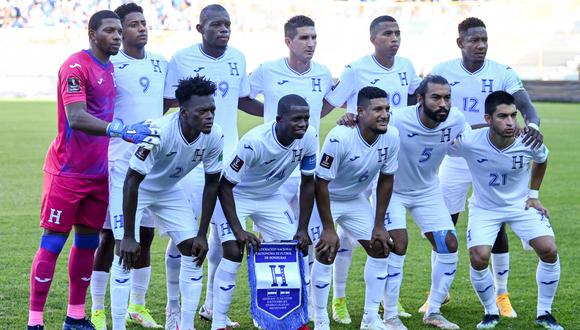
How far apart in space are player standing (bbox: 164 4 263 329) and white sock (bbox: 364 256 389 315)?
4.26 feet

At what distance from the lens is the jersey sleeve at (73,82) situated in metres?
6.86

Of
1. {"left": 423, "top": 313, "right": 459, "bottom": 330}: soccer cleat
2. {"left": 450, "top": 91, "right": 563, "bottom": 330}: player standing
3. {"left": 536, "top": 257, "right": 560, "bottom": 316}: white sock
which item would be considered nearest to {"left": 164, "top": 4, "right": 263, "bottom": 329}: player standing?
{"left": 423, "top": 313, "right": 459, "bottom": 330}: soccer cleat

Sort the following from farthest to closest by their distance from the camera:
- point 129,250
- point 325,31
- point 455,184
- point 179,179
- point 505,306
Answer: point 325,31 < point 455,184 < point 505,306 < point 179,179 < point 129,250

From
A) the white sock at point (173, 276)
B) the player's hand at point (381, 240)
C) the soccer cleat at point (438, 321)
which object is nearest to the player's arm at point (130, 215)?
the white sock at point (173, 276)

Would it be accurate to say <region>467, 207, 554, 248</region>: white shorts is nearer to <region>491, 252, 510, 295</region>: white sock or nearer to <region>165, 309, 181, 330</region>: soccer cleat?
<region>491, 252, 510, 295</region>: white sock

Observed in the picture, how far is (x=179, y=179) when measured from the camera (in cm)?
736

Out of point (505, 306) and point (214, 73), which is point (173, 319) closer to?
point (214, 73)

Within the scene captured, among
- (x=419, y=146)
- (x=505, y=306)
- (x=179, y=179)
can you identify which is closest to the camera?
(x=179, y=179)

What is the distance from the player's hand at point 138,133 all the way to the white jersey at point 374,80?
247 cm

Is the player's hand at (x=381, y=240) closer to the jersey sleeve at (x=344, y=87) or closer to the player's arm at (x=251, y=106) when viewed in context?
the jersey sleeve at (x=344, y=87)

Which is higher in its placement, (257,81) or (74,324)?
(257,81)

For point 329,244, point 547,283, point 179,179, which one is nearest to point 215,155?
point 179,179

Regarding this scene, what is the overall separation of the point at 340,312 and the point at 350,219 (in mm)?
838

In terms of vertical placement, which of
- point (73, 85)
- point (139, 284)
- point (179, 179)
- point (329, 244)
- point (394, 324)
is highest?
point (73, 85)
